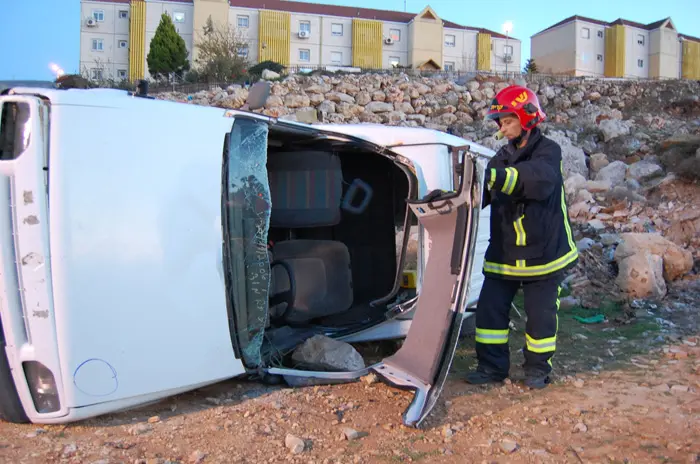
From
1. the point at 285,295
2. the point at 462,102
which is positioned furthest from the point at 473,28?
the point at 285,295

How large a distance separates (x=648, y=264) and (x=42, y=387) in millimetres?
5703

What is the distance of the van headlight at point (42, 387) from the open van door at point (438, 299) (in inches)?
41.4

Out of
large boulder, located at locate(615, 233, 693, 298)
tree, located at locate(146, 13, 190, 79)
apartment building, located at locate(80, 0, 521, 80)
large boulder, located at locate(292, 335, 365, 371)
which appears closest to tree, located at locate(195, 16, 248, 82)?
tree, located at locate(146, 13, 190, 79)

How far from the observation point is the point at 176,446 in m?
2.44

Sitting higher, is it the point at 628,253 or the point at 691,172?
the point at 691,172

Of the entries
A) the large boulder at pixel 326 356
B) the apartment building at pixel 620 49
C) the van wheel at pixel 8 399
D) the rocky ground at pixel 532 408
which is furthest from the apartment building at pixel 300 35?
the van wheel at pixel 8 399

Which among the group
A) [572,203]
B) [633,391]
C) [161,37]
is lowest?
[633,391]

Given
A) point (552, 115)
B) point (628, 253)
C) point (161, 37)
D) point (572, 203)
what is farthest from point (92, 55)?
point (628, 253)

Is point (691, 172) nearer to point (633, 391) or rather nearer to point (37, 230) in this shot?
point (633, 391)

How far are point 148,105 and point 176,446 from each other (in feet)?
4.96

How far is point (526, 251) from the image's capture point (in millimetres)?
3361

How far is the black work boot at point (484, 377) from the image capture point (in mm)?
3438

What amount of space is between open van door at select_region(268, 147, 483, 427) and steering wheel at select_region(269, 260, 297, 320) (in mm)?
774

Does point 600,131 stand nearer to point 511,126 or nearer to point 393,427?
point 511,126
